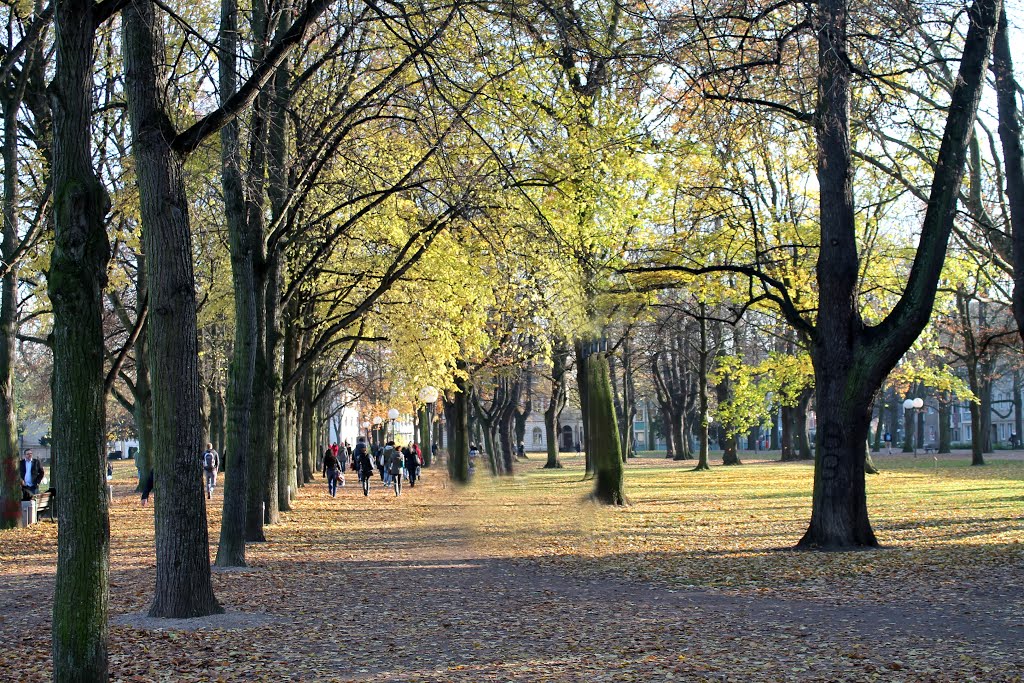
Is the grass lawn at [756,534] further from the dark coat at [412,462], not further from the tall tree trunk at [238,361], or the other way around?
the dark coat at [412,462]

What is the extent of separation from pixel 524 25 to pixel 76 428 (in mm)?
4172

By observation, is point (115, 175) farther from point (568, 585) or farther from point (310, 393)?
point (310, 393)

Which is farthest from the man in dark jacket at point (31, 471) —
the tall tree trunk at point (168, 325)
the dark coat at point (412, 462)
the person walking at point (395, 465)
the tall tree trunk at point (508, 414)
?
the tall tree trunk at point (508, 414)

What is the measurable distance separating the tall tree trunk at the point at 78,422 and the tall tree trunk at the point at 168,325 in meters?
2.22

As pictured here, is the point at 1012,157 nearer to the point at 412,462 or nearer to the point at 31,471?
the point at 31,471

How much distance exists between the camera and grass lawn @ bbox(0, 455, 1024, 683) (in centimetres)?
762

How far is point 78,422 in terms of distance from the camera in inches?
242

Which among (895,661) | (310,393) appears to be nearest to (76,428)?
(895,661)

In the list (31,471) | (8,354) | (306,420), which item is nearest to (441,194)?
(8,354)

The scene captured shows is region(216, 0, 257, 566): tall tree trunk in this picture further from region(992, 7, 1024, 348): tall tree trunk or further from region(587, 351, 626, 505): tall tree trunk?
region(587, 351, 626, 505): tall tree trunk

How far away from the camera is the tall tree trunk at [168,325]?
8523mm

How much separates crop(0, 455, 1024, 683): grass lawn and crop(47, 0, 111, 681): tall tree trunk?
1.41 metres

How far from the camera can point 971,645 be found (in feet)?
26.3

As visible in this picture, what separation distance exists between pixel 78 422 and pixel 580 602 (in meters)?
6.32
